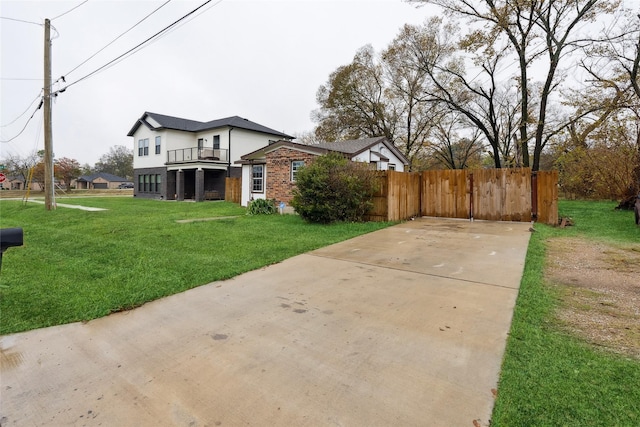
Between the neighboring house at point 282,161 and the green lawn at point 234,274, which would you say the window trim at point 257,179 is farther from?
the green lawn at point 234,274

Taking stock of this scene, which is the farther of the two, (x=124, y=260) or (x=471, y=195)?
(x=471, y=195)

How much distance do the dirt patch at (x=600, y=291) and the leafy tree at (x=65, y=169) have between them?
183 ft

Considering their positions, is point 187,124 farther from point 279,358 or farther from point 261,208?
point 279,358

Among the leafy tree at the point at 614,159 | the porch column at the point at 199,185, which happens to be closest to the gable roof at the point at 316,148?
the porch column at the point at 199,185

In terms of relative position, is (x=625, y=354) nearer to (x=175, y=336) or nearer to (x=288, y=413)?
(x=288, y=413)

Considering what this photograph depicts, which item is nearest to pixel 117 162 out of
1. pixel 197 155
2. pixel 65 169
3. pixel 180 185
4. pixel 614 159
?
pixel 65 169

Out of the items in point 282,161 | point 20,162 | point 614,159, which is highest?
point 20,162

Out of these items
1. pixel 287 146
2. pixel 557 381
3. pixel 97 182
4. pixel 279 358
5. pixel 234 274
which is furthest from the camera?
pixel 97 182

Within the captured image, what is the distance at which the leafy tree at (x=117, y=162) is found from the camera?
7812 centimetres

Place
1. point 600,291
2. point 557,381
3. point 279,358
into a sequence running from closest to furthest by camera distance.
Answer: point 557,381 → point 279,358 → point 600,291

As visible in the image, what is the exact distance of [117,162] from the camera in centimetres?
7906

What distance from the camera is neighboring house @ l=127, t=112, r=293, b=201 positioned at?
23609mm

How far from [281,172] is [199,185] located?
33.9 feet

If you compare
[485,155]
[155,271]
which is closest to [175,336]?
[155,271]
